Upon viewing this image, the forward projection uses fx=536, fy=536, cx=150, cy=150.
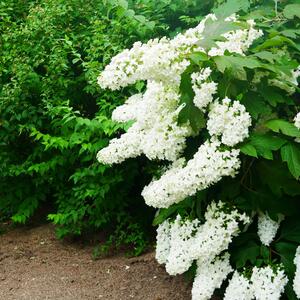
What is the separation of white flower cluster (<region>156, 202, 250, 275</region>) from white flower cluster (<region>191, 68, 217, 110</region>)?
652 mm

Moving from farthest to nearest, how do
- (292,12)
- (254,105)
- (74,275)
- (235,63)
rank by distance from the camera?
(74,275), (292,12), (254,105), (235,63)

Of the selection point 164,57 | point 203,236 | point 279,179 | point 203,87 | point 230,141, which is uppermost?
point 164,57

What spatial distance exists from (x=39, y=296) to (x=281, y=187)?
2197 millimetres

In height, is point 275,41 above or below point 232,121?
above

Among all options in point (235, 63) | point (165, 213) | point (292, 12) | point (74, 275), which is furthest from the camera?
point (74, 275)

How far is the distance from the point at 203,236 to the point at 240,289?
13.8 inches

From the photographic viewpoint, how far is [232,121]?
2.73 metres

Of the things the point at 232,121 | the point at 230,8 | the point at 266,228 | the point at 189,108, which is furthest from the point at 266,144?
the point at 230,8

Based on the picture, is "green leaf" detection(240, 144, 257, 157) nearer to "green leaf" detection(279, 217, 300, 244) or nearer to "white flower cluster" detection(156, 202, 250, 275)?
"white flower cluster" detection(156, 202, 250, 275)

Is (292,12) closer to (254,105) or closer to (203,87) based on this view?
(254,105)

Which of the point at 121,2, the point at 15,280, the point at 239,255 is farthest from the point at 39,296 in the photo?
the point at 121,2

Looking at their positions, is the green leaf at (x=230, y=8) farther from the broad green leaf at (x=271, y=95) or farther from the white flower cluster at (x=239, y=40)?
the broad green leaf at (x=271, y=95)

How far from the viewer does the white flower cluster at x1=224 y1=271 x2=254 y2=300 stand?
9.61 ft

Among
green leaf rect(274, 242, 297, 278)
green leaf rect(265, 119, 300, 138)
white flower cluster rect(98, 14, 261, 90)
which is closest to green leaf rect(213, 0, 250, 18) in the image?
white flower cluster rect(98, 14, 261, 90)
